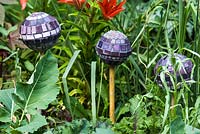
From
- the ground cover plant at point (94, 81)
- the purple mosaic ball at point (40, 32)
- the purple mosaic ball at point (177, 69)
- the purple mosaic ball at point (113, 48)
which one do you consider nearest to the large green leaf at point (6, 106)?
the ground cover plant at point (94, 81)

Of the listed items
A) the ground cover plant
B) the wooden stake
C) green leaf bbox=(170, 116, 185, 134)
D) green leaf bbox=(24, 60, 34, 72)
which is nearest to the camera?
green leaf bbox=(170, 116, 185, 134)

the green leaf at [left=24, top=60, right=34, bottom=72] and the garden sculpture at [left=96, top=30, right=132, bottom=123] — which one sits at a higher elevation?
the garden sculpture at [left=96, top=30, right=132, bottom=123]

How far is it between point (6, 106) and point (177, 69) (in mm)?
417

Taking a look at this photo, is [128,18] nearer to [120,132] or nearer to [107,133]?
[120,132]

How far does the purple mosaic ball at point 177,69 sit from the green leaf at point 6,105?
Result: 1.19 ft

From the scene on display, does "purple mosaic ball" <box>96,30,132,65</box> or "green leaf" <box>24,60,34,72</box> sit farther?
"green leaf" <box>24,60,34,72</box>

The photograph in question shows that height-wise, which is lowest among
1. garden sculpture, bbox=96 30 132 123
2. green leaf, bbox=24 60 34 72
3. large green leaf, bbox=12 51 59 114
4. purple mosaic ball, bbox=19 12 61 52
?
green leaf, bbox=24 60 34 72

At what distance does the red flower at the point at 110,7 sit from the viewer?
1.51 meters

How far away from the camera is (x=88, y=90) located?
5.55 feet

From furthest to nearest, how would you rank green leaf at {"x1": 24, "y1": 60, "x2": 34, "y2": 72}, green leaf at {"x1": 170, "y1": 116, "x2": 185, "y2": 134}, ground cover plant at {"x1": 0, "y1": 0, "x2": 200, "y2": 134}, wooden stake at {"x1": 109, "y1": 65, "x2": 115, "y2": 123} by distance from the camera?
1. green leaf at {"x1": 24, "y1": 60, "x2": 34, "y2": 72}
2. wooden stake at {"x1": 109, "y1": 65, "x2": 115, "y2": 123}
3. ground cover plant at {"x1": 0, "y1": 0, "x2": 200, "y2": 134}
4. green leaf at {"x1": 170, "y1": 116, "x2": 185, "y2": 134}

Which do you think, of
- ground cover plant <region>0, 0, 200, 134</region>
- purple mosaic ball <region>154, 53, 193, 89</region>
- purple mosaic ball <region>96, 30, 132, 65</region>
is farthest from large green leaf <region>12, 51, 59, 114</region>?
purple mosaic ball <region>154, 53, 193, 89</region>

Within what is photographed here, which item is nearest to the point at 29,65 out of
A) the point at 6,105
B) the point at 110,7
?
the point at 110,7

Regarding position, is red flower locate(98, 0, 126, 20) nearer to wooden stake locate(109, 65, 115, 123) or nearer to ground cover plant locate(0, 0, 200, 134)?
ground cover plant locate(0, 0, 200, 134)

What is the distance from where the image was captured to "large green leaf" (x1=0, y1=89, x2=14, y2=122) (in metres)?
1.27
